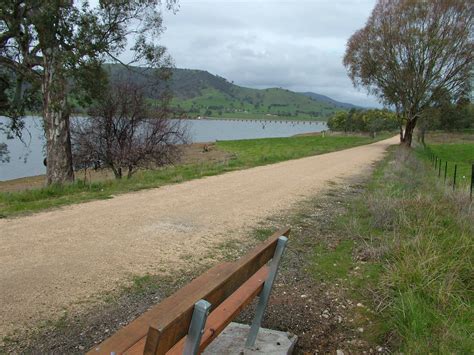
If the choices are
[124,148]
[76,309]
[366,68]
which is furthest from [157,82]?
[366,68]

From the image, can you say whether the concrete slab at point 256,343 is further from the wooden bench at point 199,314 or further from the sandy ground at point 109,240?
the sandy ground at point 109,240

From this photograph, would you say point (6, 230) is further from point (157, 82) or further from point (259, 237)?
point (157, 82)

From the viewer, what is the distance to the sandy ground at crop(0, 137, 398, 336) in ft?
15.0

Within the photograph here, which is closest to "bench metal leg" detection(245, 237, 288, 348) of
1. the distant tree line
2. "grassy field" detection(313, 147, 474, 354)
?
"grassy field" detection(313, 147, 474, 354)

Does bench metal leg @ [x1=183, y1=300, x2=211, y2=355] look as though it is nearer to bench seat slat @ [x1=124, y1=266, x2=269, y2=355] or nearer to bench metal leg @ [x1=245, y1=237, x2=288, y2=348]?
bench seat slat @ [x1=124, y1=266, x2=269, y2=355]

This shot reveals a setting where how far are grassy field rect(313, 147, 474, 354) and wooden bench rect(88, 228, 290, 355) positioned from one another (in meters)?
1.23

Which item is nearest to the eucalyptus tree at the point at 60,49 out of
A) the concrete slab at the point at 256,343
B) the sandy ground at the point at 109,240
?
the sandy ground at the point at 109,240

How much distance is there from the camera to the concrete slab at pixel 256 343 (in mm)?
3607

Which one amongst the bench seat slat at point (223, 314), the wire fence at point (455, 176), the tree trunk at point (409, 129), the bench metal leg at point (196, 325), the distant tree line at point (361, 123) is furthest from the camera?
the distant tree line at point (361, 123)

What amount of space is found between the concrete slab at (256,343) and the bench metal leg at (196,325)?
1507mm

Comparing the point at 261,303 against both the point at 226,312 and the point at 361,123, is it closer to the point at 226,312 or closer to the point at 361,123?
the point at 226,312

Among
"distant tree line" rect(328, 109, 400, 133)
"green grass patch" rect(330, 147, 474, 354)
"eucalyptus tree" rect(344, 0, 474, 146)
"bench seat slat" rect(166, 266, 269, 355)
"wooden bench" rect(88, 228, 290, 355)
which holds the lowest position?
"distant tree line" rect(328, 109, 400, 133)

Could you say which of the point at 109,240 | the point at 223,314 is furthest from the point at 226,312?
the point at 109,240

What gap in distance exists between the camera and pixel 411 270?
4.66 m
